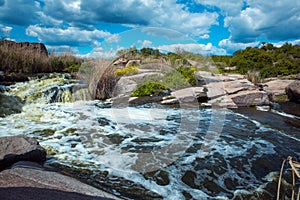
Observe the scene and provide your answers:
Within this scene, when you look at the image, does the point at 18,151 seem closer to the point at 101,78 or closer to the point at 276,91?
the point at 101,78

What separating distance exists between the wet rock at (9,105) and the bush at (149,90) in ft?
14.5

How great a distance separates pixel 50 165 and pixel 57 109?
4.53m

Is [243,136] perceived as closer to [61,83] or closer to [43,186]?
[43,186]

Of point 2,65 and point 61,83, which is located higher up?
point 2,65

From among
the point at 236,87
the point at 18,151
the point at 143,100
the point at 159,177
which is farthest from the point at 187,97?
the point at 18,151

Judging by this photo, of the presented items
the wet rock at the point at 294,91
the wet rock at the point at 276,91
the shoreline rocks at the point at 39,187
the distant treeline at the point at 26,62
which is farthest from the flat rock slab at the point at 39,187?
the distant treeline at the point at 26,62

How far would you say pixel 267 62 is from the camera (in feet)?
62.3

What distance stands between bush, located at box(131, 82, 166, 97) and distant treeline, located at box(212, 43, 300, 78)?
28.1ft

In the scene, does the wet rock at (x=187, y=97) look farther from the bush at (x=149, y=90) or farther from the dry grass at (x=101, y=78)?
the dry grass at (x=101, y=78)

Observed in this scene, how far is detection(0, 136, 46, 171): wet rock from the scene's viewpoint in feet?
9.88

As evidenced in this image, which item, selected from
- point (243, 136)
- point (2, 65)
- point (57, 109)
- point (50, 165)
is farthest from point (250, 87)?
point (2, 65)

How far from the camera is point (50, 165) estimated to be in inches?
129

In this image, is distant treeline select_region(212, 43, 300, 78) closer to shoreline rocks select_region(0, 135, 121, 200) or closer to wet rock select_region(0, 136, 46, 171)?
wet rock select_region(0, 136, 46, 171)

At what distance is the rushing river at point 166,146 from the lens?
2.92 meters
